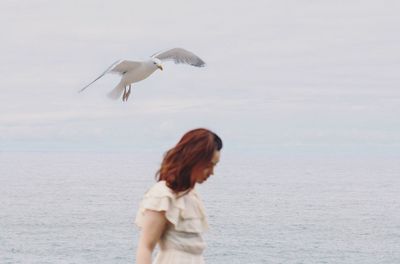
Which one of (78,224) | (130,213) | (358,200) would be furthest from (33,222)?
(358,200)

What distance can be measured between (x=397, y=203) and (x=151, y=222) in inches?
4759

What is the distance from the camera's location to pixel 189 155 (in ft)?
14.6

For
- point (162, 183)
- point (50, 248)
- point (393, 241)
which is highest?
point (162, 183)

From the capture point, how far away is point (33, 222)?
99938mm

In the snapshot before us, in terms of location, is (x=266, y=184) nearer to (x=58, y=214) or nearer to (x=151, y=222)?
(x=58, y=214)

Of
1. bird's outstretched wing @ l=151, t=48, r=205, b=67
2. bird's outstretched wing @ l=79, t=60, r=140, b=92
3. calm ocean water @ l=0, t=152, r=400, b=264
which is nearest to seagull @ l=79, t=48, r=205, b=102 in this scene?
bird's outstretched wing @ l=79, t=60, r=140, b=92

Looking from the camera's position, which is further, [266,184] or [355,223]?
[266,184]

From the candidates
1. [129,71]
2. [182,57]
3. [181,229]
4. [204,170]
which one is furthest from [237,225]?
[204,170]

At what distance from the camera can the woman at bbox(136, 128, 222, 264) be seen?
4.46 m

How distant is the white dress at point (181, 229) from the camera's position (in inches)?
179

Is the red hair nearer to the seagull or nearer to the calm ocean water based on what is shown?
the seagull

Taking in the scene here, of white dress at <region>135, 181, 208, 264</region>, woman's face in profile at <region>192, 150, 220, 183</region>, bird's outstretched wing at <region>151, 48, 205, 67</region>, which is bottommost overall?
white dress at <region>135, 181, 208, 264</region>

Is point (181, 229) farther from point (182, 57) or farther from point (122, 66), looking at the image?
point (182, 57)

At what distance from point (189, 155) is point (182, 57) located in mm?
11667
